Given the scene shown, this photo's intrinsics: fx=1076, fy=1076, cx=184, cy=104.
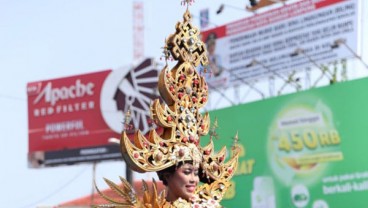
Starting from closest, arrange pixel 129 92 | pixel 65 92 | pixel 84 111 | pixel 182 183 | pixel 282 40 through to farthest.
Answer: pixel 182 183 → pixel 282 40 → pixel 129 92 → pixel 84 111 → pixel 65 92

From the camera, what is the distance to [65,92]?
145ft

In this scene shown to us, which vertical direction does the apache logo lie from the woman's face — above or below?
above

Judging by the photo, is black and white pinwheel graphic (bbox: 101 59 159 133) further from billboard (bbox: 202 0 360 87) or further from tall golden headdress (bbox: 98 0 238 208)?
tall golden headdress (bbox: 98 0 238 208)

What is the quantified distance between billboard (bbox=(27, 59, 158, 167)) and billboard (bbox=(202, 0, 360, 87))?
4.67 meters

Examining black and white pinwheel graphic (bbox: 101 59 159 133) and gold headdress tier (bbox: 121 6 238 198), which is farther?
black and white pinwheel graphic (bbox: 101 59 159 133)

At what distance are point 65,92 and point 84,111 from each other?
125 cm

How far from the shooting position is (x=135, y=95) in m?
41.9

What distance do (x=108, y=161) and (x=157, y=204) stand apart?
33.2 metres

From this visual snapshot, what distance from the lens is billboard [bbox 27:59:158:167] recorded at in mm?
41938

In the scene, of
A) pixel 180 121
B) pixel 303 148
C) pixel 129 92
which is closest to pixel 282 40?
pixel 303 148

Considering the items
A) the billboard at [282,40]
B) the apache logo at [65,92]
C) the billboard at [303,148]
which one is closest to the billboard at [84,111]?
the apache logo at [65,92]

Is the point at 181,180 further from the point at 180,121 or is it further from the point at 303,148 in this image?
the point at 303,148

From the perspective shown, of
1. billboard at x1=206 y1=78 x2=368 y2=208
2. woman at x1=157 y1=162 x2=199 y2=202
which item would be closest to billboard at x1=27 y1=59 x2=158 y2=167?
billboard at x1=206 y1=78 x2=368 y2=208

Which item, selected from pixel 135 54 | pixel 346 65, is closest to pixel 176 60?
pixel 346 65
